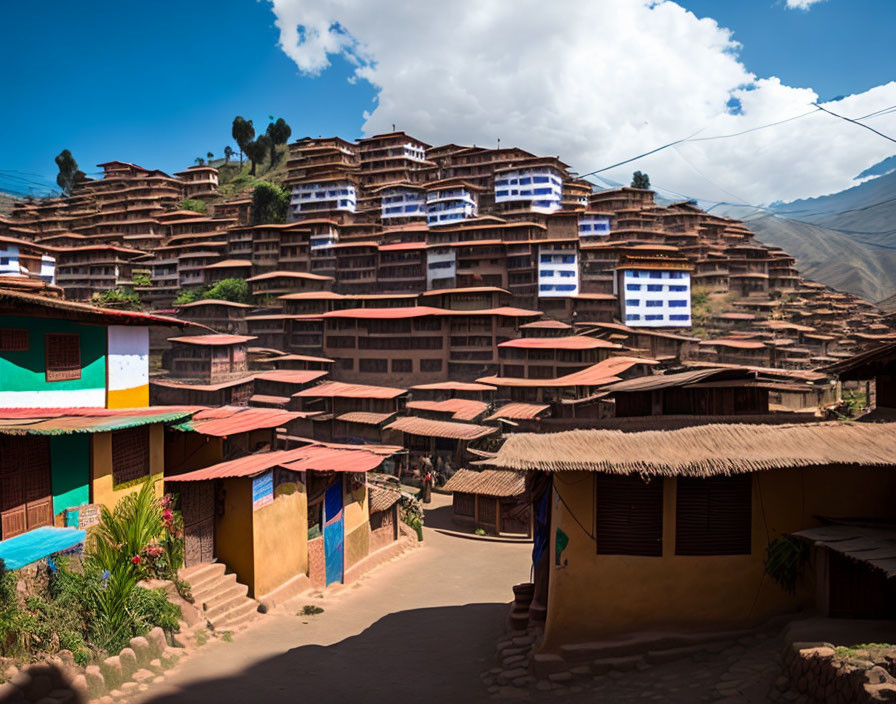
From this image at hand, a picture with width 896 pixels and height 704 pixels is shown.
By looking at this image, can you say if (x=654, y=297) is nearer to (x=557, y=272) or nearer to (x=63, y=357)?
(x=557, y=272)

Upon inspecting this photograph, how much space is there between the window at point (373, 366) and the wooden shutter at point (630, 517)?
4359 cm

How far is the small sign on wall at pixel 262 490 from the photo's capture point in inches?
648

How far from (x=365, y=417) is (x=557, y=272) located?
2519 centimetres

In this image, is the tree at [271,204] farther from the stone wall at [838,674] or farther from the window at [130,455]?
the stone wall at [838,674]

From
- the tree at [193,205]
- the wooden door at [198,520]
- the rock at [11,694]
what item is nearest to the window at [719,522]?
the rock at [11,694]

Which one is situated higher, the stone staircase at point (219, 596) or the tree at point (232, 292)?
the tree at point (232, 292)

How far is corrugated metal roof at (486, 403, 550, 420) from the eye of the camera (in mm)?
39125

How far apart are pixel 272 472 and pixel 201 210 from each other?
88.2m

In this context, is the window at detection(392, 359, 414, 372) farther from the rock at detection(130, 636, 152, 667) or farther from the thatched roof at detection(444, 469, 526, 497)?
the rock at detection(130, 636, 152, 667)

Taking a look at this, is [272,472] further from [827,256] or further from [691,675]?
[827,256]

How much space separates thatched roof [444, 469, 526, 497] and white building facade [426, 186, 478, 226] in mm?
47393

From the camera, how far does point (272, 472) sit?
56.5ft

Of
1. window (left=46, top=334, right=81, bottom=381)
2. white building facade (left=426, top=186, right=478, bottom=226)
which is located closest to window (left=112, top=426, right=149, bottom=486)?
window (left=46, top=334, right=81, bottom=381)

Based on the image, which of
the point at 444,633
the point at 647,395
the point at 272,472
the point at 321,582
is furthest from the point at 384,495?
the point at 647,395
